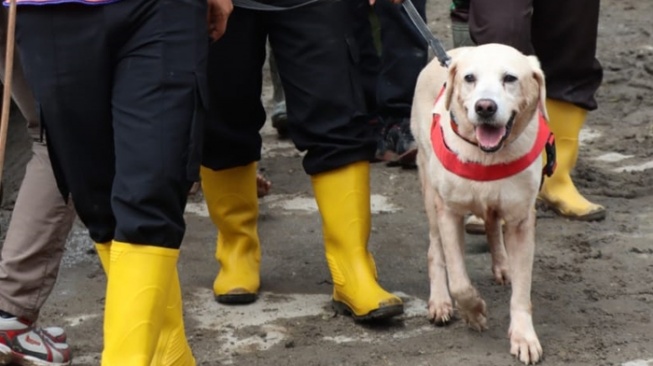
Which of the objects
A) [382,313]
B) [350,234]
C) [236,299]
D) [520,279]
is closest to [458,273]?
[520,279]

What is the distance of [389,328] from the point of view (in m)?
4.32

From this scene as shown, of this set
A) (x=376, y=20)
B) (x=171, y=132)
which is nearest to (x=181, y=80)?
(x=171, y=132)

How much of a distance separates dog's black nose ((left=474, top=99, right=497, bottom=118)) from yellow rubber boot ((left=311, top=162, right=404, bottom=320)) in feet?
2.32

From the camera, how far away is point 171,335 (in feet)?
11.9

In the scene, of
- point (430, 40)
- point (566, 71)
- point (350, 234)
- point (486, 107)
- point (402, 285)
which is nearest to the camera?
point (486, 107)

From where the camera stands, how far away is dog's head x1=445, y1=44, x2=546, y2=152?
377 cm

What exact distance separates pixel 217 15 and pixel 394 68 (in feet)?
9.87

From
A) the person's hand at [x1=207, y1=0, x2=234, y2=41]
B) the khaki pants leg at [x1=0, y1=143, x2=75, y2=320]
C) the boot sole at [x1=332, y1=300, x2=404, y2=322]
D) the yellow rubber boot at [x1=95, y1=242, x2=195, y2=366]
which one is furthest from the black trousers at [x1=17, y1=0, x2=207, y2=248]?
the boot sole at [x1=332, y1=300, x2=404, y2=322]

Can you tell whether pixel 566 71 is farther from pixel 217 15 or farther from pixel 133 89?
pixel 133 89

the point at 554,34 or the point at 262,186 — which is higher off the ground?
the point at 554,34

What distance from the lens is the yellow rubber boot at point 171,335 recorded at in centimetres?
359

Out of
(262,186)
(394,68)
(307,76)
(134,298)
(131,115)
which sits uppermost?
(131,115)

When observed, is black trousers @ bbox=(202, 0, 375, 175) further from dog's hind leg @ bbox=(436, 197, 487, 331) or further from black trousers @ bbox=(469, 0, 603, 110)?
black trousers @ bbox=(469, 0, 603, 110)

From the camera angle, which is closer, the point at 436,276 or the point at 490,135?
the point at 490,135
